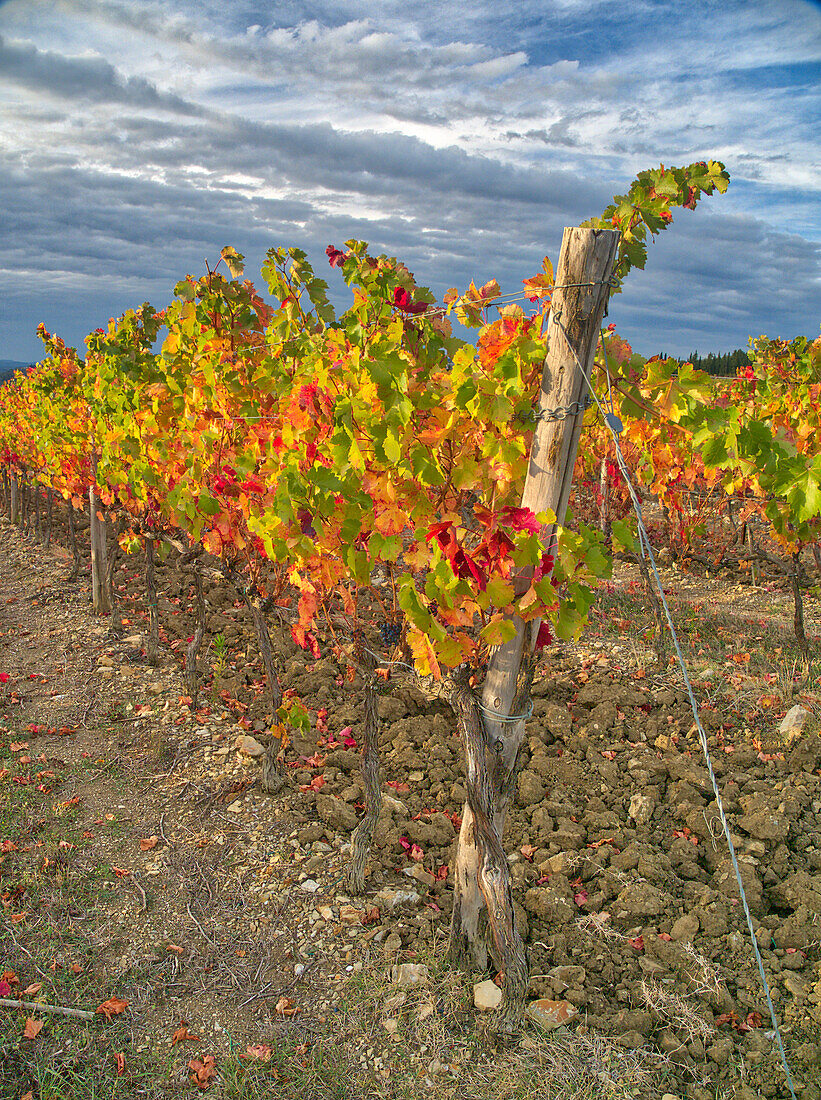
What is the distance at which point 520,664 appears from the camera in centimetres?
265

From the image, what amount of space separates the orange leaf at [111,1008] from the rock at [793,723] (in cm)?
381

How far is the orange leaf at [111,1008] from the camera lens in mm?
2719

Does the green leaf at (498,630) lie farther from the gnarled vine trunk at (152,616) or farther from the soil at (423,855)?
the gnarled vine trunk at (152,616)

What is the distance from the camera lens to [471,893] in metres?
2.80

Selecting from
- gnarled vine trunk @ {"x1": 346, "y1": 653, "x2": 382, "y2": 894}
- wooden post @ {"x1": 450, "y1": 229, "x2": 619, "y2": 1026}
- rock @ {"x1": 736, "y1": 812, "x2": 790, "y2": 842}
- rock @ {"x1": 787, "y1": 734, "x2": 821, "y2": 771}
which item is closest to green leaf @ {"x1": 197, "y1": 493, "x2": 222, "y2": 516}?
gnarled vine trunk @ {"x1": 346, "y1": 653, "x2": 382, "y2": 894}

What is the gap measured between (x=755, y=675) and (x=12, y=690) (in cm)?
590

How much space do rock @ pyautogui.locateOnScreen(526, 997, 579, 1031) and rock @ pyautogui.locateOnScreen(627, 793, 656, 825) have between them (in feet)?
3.92

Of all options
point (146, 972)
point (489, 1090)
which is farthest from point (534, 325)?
point (146, 972)

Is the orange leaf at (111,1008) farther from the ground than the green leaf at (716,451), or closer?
closer

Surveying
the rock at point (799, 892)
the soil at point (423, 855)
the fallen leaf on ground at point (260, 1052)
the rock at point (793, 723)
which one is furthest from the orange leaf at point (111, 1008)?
the rock at point (793, 723)

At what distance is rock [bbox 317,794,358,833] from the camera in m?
3.75

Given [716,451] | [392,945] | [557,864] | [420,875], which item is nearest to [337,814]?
[420,875]

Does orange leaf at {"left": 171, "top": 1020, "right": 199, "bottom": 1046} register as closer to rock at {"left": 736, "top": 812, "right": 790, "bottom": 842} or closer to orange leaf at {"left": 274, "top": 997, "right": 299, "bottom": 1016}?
orange leaf at {"left": 274, "top": 997, "right": 299, "bottom": 1016}

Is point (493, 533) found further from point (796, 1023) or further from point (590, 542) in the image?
point (796, 1023)
